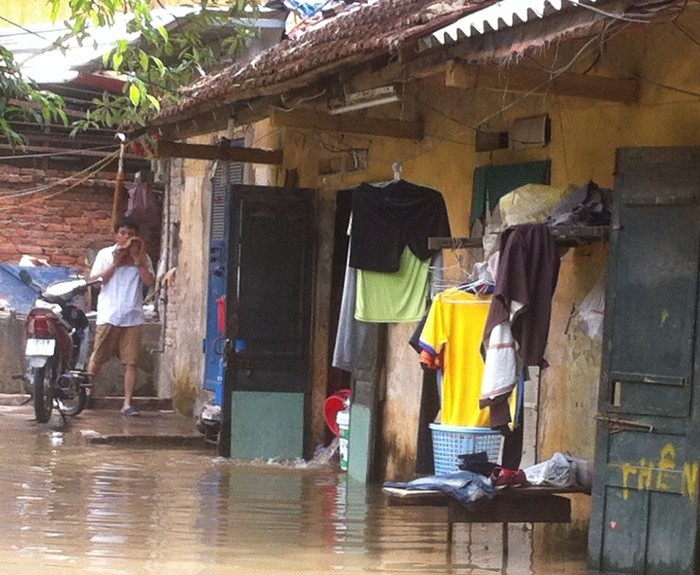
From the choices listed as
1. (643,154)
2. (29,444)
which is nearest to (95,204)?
(29,444)

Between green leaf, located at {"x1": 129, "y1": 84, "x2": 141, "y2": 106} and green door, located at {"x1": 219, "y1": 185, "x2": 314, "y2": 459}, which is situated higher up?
green leaf, located at {"x1": 129, "y1": 84, "x2": 141, "y2": 106}

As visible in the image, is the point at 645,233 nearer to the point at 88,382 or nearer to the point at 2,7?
the point at 88,382

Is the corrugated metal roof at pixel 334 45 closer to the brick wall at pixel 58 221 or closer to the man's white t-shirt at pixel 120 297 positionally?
the man's white t-shirt at pixel 120 297

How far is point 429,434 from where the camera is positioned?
9.68 metres

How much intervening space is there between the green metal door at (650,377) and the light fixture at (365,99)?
8.02 ft

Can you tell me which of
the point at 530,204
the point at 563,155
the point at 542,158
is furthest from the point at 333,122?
the point at 530,204

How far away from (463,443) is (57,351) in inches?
281

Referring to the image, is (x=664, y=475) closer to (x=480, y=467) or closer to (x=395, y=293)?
(x=480, y=467)

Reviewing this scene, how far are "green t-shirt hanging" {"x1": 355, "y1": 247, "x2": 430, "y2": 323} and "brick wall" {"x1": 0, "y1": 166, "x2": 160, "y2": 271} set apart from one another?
9426 millimetres

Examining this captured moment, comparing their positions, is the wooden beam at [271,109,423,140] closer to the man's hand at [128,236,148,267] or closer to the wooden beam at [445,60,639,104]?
the wooden beam at [445,60,639,104]

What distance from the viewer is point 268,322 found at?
13.1 metres

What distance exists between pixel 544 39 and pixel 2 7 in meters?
14.0

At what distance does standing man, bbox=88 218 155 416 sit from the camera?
15.8 meters

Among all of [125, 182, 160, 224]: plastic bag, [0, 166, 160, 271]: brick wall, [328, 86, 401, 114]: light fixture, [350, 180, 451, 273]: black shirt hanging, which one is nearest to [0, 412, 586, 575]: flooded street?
[350, 180, 451, 273]: black shirt hanging
